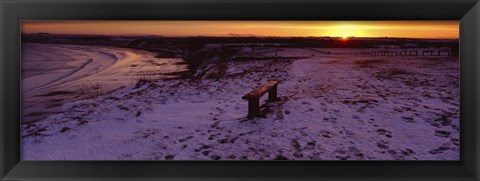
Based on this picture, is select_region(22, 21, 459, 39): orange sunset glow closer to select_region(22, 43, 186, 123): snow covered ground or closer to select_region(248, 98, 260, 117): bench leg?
select_region(22, 43, 186, 123): snow covered ground

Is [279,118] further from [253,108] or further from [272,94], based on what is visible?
[272,94]

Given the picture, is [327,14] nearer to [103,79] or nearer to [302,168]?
[302,168]

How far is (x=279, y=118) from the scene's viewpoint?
3.35 metres

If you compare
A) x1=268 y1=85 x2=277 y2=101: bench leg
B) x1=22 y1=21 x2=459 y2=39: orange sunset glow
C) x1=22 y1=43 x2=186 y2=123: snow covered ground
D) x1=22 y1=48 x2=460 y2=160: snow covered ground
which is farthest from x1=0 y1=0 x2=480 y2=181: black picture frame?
x1=268 y1=85 x2=277 y2=101: bench leg

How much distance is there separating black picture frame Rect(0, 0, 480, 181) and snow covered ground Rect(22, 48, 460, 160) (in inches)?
6.0

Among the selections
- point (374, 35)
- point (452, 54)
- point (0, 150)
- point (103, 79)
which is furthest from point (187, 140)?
point (452, 54)

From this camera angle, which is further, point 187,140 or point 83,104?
point 83,104

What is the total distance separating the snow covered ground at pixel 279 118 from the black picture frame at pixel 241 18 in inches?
6.0

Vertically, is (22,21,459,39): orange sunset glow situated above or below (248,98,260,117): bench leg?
above

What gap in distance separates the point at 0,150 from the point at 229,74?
2243 millimetres

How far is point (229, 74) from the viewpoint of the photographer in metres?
4.08

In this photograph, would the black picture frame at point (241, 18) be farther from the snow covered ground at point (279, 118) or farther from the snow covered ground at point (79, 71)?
the snow covered ground at point (79, 71)

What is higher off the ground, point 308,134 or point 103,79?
point 103,79

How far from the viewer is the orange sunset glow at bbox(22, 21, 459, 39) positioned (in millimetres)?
3160
